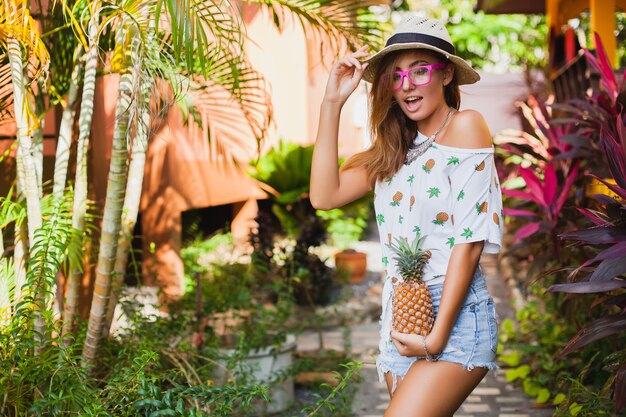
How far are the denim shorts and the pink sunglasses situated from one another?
0.67 m

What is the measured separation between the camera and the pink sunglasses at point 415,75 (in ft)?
9.35

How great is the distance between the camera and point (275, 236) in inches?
375

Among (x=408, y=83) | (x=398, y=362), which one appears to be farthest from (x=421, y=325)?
(x=408, y=83)

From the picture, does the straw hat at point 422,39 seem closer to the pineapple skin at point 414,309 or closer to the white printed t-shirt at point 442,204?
the white printed t-shirt at point 442,204

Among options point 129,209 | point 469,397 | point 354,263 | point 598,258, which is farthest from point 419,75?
point 354,263

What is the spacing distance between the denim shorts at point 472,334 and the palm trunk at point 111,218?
156cm

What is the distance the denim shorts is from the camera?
2.71m

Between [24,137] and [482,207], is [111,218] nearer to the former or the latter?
[24,137]

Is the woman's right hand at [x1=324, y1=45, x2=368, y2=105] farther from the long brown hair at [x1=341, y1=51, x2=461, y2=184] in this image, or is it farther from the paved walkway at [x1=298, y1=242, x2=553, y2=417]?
the paved walkway at [x1=298, y1=242, x2=553, y2=417]

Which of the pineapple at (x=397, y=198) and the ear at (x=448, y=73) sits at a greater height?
the ear at (x=448, y=73)

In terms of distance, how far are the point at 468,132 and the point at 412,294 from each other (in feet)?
1.81

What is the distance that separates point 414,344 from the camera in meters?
2.70

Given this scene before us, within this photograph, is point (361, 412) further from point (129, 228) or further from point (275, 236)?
point (275, 236)

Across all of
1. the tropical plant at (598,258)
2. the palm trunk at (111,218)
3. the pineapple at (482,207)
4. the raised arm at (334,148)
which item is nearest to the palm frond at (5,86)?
the palm trunk at (111,218)
